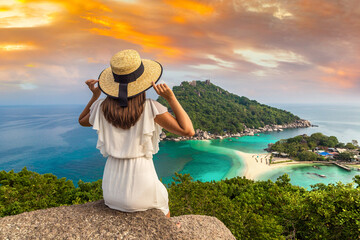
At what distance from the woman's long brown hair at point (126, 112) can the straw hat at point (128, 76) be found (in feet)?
0.23

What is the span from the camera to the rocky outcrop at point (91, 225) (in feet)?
7.66

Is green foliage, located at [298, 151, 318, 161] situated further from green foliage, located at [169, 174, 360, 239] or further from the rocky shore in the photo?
green foliage, located at [169, 174, 360, 239]

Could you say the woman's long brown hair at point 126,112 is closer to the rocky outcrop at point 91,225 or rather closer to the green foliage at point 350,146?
the rocky outcrop at point 91,225

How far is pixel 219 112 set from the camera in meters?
85.7

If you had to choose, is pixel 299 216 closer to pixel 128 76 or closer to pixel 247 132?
pixel 128 76

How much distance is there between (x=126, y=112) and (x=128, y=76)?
37cm

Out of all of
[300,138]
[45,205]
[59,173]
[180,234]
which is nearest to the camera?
[180,234]

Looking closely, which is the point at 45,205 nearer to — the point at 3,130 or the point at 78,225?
the point at 78,225

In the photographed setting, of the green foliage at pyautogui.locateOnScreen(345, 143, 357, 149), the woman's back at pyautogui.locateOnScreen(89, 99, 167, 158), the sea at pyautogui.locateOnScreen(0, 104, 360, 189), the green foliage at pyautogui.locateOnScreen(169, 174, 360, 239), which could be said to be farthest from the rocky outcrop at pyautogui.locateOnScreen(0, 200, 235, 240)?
the green foliage at pyautogui.locateOnScreen(345, 143, 357, 149)

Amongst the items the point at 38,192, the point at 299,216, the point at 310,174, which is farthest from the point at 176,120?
the point at 310,174

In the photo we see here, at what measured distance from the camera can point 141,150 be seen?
7.19 feet

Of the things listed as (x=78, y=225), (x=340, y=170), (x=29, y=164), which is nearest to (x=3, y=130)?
(x=29, y=164)

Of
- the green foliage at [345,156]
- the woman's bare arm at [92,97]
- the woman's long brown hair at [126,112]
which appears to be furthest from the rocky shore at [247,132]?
the woman's long brown hair at [126,112]

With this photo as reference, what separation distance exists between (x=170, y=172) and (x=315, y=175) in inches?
1188
